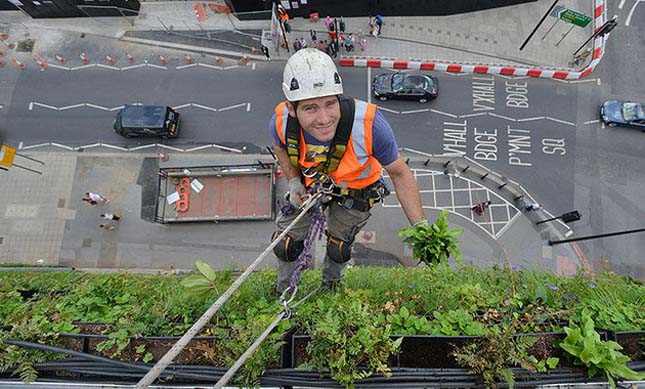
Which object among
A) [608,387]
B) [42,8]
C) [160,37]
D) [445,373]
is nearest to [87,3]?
[42,8]

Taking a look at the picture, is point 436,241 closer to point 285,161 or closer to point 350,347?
point 350,347

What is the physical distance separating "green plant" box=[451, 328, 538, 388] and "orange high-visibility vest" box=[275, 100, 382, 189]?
3.09 m

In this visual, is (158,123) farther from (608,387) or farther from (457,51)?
(608,387)

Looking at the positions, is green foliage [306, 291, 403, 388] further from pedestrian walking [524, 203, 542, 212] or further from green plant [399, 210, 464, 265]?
pedestrian walking [524, 203, 542, 212]

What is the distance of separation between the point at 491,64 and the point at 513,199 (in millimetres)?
7011

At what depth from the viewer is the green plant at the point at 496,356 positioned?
3791 millimetres

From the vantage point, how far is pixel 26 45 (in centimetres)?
1834

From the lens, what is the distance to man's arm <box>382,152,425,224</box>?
567 centimetres

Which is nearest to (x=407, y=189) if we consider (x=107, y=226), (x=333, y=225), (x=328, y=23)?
(x=333, y=225)

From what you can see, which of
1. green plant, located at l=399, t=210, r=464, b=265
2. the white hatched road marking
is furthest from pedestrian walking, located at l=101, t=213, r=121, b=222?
green plant, located at l=399, t=210, r=464, b=265

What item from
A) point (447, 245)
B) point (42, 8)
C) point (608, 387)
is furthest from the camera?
point (42, 8)

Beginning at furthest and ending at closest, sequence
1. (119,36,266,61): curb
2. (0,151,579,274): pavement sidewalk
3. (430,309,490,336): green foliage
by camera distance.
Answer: (119,36,266,61): curb → (0,151,579,274): pavement sidewalk → (430,309,490,336): green foliage

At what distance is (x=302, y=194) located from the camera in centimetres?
634

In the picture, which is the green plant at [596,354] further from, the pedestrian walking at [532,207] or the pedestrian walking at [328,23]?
the pedestrian walking at [328,23]
